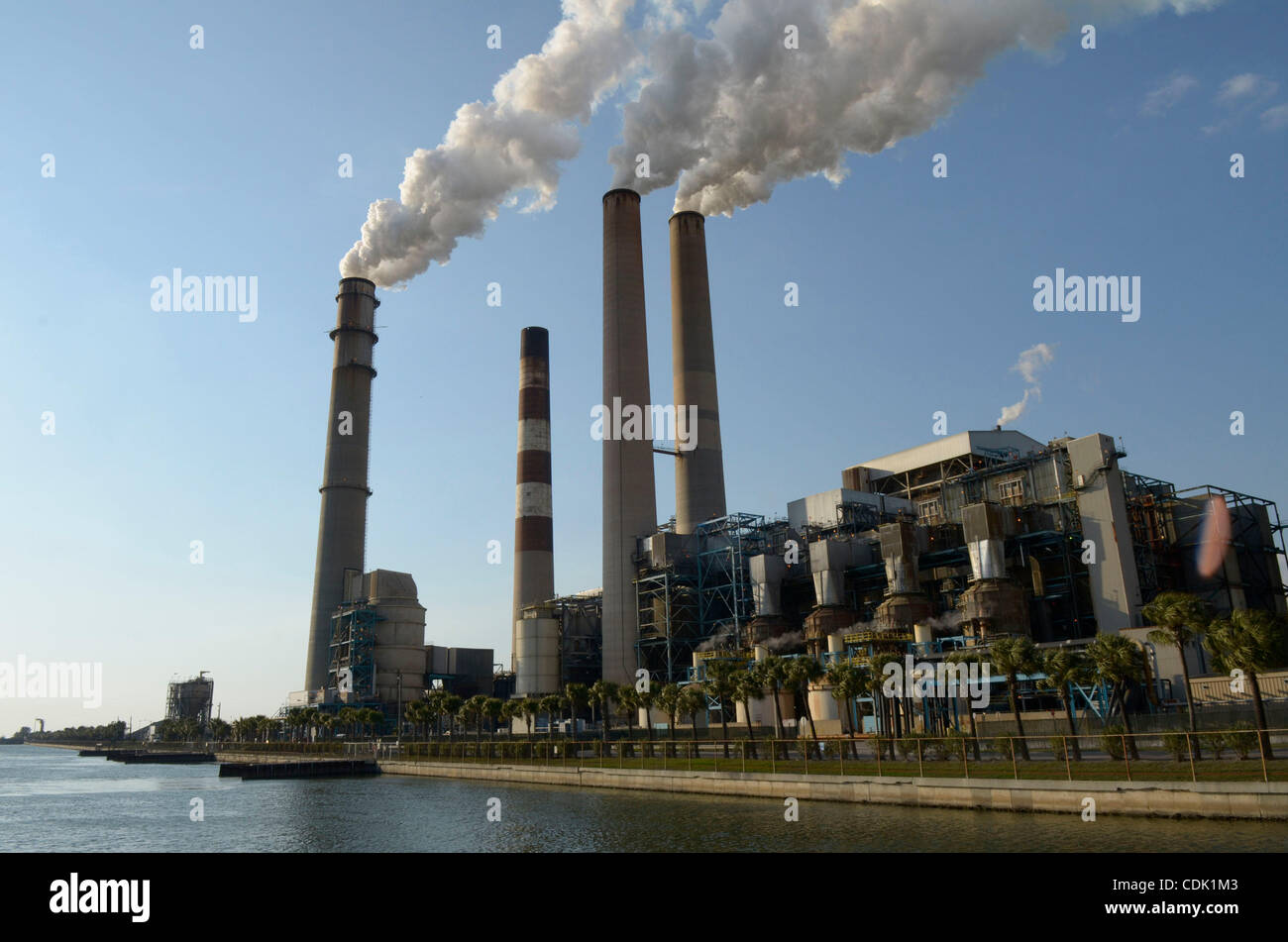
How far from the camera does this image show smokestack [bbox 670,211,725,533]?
121312 millimetres

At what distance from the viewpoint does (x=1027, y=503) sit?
3585 inches

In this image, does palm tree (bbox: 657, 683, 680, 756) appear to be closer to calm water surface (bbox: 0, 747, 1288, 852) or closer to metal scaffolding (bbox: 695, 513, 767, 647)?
calm water surface (bbox: 0, 747, 1288, 852)

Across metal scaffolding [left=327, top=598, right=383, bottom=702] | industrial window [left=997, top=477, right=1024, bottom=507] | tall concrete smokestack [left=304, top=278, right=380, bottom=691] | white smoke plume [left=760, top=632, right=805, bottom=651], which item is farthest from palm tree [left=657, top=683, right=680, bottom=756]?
tall concrete smokestack [left=304, top=278, right=380, bottom=691]

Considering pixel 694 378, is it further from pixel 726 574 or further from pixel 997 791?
pixel 997 791

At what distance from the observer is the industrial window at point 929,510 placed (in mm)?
103125

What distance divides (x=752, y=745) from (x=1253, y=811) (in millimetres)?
28944

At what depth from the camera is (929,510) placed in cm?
10906

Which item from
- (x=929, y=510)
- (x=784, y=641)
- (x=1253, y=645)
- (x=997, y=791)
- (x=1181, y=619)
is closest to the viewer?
(x=997, y=791)

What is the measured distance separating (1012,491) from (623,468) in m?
46.3

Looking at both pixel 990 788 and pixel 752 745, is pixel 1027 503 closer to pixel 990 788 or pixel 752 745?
pixel 752 745

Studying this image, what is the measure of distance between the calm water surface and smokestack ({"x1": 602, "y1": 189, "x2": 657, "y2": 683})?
45455 mm

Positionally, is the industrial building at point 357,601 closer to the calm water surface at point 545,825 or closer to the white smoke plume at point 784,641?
the white smoke plume at point 784,641

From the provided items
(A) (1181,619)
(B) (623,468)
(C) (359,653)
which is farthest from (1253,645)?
(C) (359,653)
